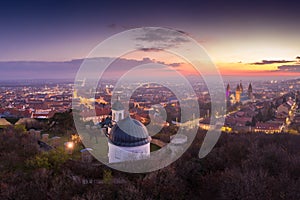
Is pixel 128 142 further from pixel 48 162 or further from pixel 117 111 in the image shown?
pixel 117 111

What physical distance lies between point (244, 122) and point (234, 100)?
3906 cm

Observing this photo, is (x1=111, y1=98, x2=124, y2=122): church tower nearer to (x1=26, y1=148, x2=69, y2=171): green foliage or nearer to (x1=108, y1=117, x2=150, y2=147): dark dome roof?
(x1=108, y1=117, x2=150, y2=147): dark dome roof

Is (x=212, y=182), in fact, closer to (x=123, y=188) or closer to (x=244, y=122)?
(x=123, y=188)

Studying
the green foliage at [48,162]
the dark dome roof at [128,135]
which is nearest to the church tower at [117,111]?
the dark dome roof at [128,135]

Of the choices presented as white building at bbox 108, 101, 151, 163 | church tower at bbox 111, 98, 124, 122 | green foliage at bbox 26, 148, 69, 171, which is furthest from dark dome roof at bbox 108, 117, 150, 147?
church tower at bbox 111, 98, 124, 122

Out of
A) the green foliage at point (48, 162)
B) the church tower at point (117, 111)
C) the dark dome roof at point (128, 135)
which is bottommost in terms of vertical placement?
the green foliage at point (48, 162)

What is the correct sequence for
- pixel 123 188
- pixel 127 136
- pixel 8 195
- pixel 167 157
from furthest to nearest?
1. pixel 167 157
2. pixel 127 136
3. pixel 123 188
4. pixel 8 195

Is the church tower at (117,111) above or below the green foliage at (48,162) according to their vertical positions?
above

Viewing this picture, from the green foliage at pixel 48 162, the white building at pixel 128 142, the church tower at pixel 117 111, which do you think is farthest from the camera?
the church tower at pixel 117 111

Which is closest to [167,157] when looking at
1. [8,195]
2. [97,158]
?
[97,158]

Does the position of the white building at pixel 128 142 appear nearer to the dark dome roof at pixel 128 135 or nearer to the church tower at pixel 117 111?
the dark dome roof at pixel 128 135

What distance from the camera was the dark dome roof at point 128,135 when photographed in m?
15.5

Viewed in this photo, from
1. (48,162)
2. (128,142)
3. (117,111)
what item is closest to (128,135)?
(128,142)

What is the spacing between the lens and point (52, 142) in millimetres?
22016
